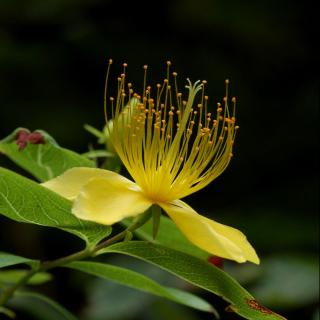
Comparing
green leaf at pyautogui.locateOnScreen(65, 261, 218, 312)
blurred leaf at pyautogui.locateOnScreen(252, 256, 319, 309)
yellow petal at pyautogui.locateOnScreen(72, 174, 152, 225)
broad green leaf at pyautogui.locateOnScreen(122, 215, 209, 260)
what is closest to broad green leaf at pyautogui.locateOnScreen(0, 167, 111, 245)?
yellow petal at pyautogui.locateOnScreen(72, 174, 152, 225)

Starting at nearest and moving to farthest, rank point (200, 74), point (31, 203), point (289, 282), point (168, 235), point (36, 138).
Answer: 1. point (31, 203)
2. point (36, 138)
3. point (168, 235)
4. point (289, 282)
5. point (200, 74)

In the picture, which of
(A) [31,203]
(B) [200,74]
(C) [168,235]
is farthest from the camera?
(B) [200,74]

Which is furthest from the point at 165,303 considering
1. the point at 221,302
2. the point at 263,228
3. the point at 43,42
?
the point at 43,42

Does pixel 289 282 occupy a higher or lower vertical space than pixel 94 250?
higher

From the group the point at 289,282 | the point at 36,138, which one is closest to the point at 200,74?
the point at 289,282

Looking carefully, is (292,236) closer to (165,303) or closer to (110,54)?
(165,303)

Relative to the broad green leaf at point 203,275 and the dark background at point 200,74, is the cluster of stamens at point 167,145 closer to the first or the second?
the broad green leaf at point 203,275

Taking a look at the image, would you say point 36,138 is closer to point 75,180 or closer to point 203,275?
point 75,180
